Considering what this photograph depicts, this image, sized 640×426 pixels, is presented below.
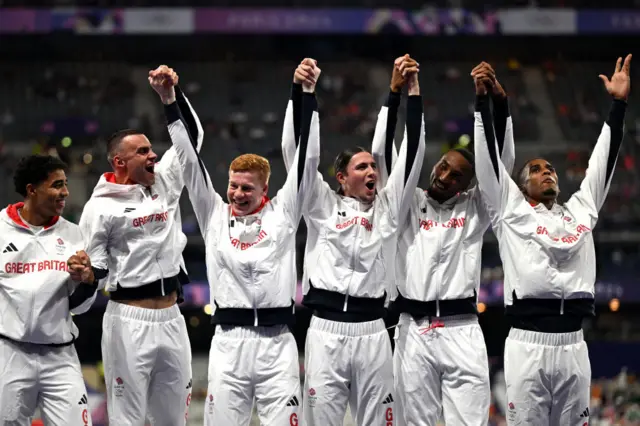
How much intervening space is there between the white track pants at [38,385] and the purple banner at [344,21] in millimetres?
15887

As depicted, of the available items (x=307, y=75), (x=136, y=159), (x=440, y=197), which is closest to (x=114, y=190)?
(x=136, y=159)

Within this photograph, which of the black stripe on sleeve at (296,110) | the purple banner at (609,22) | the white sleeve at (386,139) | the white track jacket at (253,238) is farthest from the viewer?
the purple banner at (609,22)

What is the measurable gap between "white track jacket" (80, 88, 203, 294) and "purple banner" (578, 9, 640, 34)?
1673 cm

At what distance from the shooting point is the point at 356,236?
24.8 ft

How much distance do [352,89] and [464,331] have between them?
1746 cm

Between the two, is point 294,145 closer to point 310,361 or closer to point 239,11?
point 310,361

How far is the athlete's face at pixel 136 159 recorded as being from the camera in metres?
7.98

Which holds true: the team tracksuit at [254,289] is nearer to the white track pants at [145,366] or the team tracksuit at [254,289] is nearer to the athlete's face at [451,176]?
the white track pants at [145,366]

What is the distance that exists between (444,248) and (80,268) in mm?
2815

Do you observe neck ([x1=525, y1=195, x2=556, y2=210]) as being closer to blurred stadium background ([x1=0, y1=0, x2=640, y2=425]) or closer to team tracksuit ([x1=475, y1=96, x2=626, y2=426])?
team tracksuit ([x1=475, y1=96, x2=626, y2=426])

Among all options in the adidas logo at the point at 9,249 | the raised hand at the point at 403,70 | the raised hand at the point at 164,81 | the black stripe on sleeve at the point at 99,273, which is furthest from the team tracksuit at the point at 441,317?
the adidas logo at the point at 9,249

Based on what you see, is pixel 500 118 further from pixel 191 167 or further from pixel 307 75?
pixel 191 167

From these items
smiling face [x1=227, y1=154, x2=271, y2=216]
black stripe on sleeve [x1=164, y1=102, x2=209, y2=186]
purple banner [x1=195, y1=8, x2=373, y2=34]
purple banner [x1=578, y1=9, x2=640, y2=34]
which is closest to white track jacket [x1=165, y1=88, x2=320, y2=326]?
black stripe on sleeve [x1=164, y1=102, x2=209, y2=186]

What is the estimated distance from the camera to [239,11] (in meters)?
22.3
